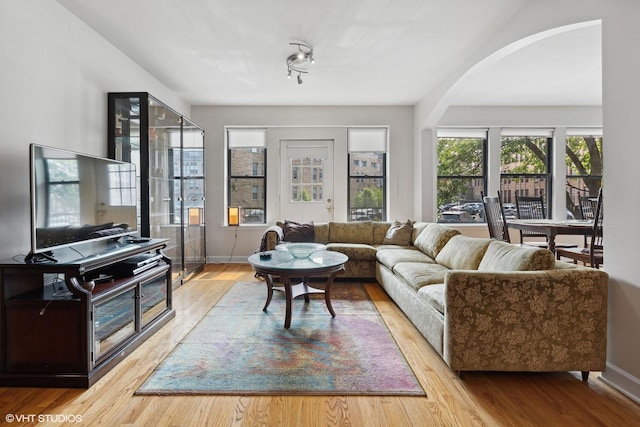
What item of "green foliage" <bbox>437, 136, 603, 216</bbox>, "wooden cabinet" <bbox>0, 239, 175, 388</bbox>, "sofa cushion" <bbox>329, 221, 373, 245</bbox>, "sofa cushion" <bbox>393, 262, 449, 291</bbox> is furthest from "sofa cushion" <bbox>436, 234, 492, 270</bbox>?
"wooden cabinet" <bbox>0, 239, 175, 388</bbox>

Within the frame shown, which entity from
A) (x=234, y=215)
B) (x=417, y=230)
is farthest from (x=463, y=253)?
(x=234, y=215)

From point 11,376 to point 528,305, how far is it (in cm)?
307

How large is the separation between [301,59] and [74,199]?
2.47 metres

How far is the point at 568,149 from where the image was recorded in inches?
219

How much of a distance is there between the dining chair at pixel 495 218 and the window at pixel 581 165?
241 cm

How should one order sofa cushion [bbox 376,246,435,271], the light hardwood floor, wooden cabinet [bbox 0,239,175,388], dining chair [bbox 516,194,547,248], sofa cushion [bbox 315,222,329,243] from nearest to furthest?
the light hardwood floor < wooden cabinet [bbox 0,239,175,388] < sofa cushion [bbox 376,246,435,271] < dining chair [bbox 516,194,547,248] < sofa cushion [bbox 315,222,329,243]

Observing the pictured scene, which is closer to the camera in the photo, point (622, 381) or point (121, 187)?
point (622, 381)

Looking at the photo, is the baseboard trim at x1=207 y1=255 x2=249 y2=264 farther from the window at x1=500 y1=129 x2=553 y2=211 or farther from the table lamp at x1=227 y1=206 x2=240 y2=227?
the window at x1=500 y1=129 x2=553 y2=211

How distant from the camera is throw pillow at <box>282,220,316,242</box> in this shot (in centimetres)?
477

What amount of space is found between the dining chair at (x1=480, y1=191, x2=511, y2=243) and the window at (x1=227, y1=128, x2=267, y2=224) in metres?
3.42

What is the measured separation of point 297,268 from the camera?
9.14 feet

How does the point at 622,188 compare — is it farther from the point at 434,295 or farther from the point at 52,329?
the point at 52,329

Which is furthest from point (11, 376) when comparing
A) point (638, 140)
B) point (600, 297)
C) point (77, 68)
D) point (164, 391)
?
point (638, 140)

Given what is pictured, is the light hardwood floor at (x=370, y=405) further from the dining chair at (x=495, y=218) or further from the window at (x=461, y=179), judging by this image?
the window at (x=461, y=179)
